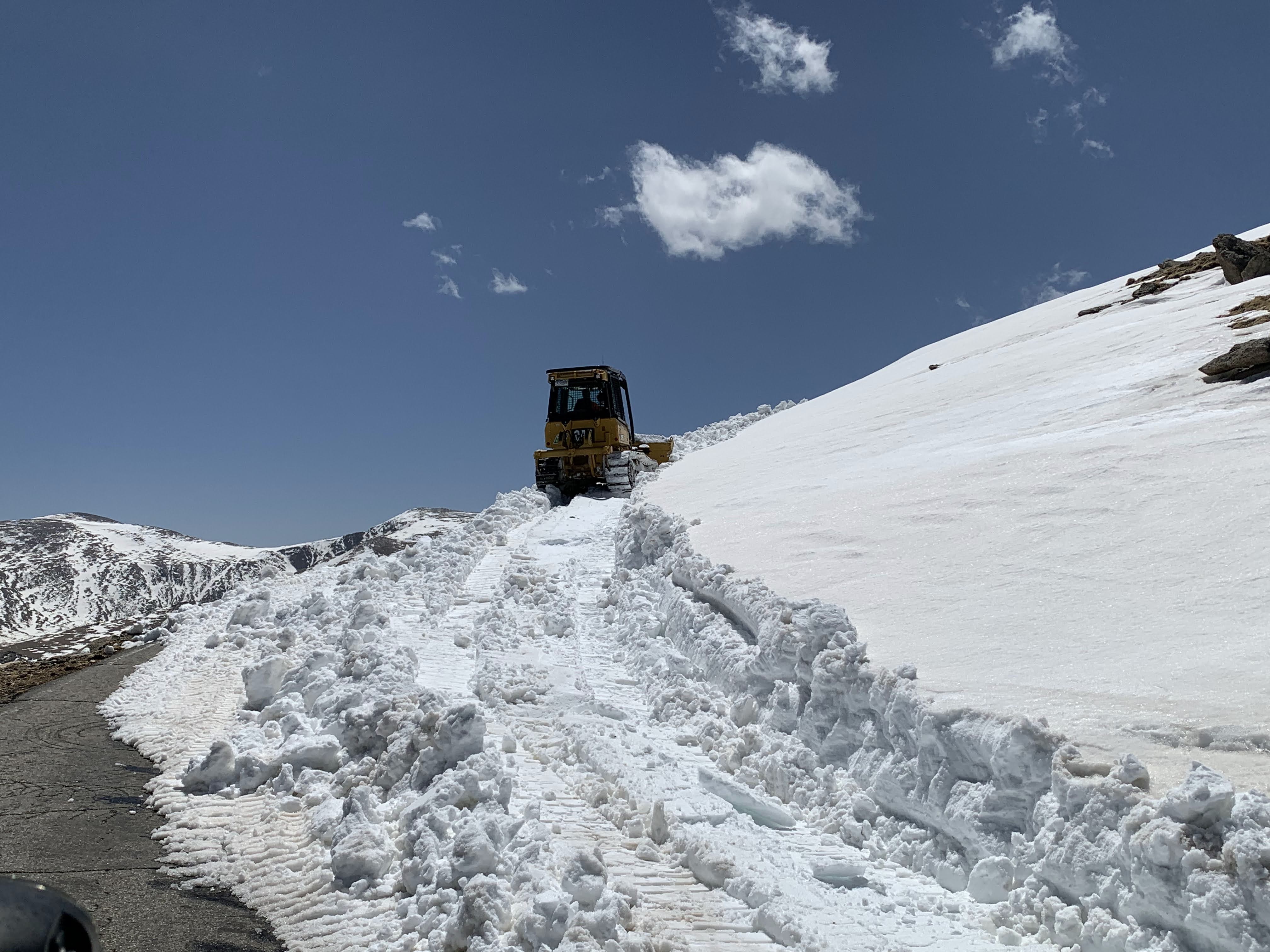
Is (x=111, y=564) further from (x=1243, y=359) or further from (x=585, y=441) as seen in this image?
(x=1243, y=359)

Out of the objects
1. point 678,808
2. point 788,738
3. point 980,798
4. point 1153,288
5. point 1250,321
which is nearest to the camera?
point 980,798

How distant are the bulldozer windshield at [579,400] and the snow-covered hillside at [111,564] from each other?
47.0 feet

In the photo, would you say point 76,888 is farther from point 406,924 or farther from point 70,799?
point 406,924

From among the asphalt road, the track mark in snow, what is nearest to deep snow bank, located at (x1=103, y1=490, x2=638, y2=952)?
the asphalt road

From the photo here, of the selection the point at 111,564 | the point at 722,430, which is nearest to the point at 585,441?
the point at 722,430

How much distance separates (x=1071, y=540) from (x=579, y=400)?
15803mm

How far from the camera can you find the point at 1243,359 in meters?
10.1

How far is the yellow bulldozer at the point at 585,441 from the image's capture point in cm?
2008

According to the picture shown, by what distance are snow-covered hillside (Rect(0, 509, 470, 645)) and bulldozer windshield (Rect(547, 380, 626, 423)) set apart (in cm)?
1433

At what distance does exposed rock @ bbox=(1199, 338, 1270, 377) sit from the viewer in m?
9.98

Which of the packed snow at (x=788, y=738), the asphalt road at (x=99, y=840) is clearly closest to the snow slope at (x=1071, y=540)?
the packed snow at (x=788, y=738)

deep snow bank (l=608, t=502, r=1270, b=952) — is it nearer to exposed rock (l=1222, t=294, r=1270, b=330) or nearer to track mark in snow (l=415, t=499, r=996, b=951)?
track mark in snow (l=415, t=499, r=996, b=951)

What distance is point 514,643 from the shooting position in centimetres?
857

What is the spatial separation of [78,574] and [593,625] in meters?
50.5
